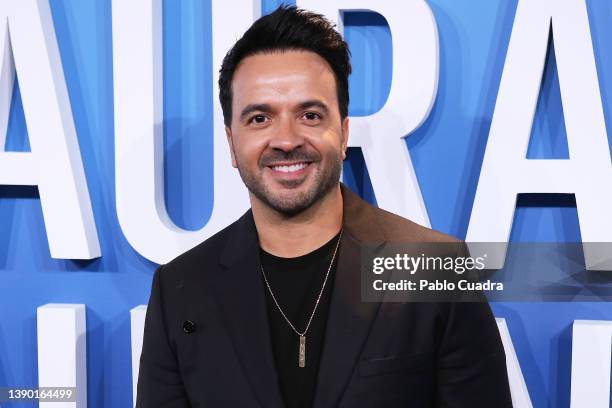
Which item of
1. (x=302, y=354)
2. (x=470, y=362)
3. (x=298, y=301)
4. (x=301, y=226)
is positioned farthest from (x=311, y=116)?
(x=470, y=362)

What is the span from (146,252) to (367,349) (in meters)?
0.80

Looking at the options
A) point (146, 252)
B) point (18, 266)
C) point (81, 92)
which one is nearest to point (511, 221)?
point (146, 252)

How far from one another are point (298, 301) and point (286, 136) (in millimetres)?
391

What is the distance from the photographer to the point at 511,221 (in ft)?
6.47

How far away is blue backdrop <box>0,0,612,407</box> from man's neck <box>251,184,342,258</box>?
0.37 metres

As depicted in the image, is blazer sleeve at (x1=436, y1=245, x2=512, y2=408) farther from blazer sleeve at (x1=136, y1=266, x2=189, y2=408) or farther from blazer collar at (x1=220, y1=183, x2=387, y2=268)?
blazer sleeve at (x1=136, y1=266, x2=189, y2=408)

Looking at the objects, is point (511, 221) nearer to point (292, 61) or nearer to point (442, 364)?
point (442, 364)

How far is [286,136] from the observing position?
165 cm

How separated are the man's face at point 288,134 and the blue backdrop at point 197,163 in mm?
410

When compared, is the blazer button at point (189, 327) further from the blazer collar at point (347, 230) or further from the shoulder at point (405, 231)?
the shoulder at point (405, 231)

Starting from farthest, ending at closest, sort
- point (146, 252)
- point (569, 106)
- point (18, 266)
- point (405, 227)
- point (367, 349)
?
1. point (18, 266)
2. point (146, 252)
3. point (569, 106)
4. point (405, 227)
5. point (367, 349)

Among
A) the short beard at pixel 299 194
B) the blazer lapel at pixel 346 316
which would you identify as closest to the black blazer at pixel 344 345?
the blazer lapel at pixel 346 316

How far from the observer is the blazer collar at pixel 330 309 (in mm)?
1613

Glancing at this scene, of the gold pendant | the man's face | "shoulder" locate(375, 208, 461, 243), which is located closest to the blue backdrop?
"shoulder" locate(375, 208, 461, 243)
